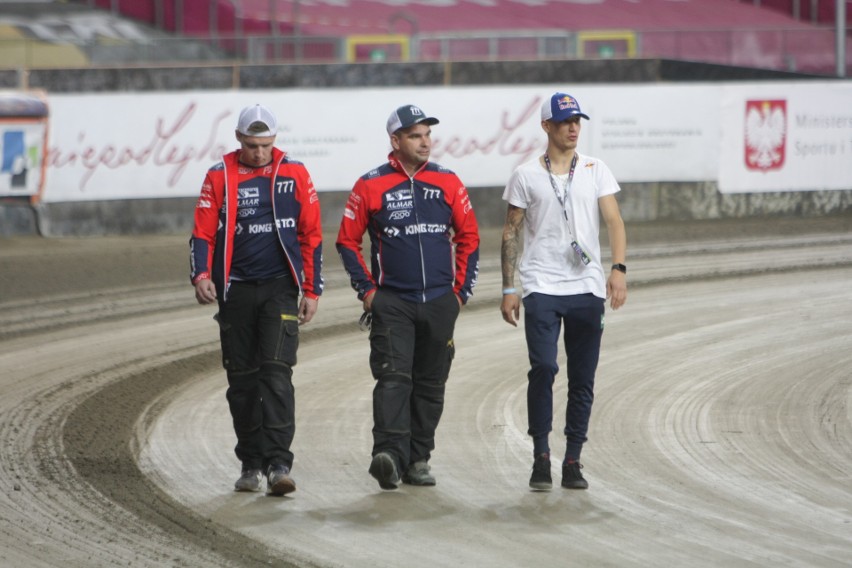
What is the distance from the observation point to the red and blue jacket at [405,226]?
675 cm

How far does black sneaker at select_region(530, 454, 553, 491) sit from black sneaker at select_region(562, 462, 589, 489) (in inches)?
3.2

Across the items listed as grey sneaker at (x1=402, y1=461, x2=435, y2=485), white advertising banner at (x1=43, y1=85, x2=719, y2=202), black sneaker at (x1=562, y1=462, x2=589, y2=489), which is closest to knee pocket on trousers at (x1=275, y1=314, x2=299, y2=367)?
grey sneaker at (x1=402, y1=461, x2=435, y2=485)

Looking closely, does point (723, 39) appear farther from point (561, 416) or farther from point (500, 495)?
point (500, 495)

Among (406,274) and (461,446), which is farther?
(461,446)

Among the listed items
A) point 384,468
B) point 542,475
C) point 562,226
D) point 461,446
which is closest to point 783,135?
point 461,446

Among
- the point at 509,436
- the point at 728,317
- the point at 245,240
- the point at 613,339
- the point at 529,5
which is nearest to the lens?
the point at 245,240

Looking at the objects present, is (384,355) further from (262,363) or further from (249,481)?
(249,481)

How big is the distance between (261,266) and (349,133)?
45.7ft

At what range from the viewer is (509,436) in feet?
25.9

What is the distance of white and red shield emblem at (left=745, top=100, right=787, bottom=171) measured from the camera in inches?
832

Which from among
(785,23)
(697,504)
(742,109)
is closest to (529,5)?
(785,23)

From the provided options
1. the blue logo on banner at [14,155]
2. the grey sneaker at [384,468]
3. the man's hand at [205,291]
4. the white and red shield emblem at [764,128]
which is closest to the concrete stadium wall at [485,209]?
the blue logo on banner at [14,155]

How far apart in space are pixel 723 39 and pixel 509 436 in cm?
1716

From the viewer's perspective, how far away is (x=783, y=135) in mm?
21172
